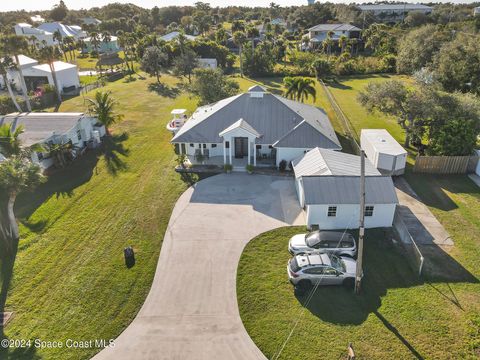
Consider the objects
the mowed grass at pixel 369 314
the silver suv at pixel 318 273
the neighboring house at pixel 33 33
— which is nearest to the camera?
the mowed grass at pixel 369 314

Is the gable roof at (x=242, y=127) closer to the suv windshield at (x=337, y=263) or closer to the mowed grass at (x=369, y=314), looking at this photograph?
the mowed grass at (x=369, y=314)

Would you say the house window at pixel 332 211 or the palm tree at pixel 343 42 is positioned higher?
the palm tree at pixel 343 42

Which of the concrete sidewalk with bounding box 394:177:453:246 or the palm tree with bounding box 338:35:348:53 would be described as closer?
the concrete sidewalk with bounding box 394:177:453:246

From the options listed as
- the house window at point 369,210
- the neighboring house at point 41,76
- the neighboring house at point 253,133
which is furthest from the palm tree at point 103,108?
the house window at point 369,210

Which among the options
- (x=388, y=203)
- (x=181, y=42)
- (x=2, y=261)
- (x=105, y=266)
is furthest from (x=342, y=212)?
(x=181, y=42)

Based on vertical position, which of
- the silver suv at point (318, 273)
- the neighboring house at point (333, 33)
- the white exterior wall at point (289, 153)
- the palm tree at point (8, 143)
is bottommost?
the silver suv at point (318, 273)

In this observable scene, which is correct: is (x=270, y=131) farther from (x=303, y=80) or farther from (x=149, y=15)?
(x=149, y=15)

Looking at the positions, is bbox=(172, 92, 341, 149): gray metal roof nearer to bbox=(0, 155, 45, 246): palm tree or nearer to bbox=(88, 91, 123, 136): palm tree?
bbox=(88, 91, 123, 136): palm tree

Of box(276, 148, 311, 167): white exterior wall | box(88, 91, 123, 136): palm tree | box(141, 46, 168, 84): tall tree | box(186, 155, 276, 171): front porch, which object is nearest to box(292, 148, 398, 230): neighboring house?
box(276, 148, 311, 167): white exterior wall
